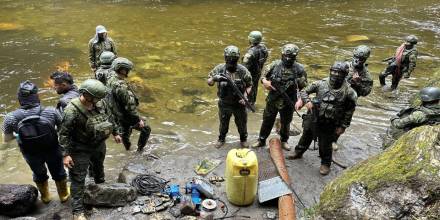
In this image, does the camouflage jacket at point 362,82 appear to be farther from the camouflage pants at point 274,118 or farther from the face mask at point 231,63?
the face mask at point 231,63

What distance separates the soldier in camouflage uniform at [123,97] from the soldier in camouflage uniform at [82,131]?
3.04 ft

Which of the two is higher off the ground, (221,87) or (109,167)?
(221,87)

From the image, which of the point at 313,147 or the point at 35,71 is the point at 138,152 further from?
the point at 35,71

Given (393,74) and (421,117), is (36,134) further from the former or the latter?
(393,74)

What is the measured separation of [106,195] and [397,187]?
4.16 metres

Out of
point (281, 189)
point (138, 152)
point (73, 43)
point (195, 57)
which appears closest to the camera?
point (281, 189)

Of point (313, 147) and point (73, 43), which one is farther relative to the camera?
point (73, 43)

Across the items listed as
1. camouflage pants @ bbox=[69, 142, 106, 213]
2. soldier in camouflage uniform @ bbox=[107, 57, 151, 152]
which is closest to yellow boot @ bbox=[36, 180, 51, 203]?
camouflage pants @ bbox=[69, 142, 106, 213]

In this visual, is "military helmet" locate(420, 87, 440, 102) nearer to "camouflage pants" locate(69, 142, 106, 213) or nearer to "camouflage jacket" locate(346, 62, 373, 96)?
"camouflage jacket" locate(346, 62, 373, 96)

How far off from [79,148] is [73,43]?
10710mm

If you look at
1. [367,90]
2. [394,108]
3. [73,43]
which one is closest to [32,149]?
[367,90]

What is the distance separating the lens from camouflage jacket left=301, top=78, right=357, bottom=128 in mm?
6258

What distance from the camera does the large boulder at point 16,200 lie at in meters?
A: 5.88

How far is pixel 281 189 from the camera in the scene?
6113 mm
